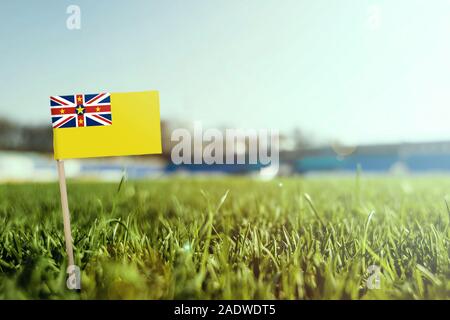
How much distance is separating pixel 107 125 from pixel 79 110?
9 centimetres

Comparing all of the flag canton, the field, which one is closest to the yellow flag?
the flag canton

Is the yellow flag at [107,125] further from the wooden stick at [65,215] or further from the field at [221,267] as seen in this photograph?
the field at [221,267]

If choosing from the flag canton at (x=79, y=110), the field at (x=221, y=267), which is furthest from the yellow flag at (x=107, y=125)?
the field at (x=221, y=267)

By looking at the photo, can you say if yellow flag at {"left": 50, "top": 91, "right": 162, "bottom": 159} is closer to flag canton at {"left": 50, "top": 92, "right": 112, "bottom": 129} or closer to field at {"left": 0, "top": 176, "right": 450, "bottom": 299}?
flag canton at {"left": 50, "top": 92, "right": 112, "bottom": 129}

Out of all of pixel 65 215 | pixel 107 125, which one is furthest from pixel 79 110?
pixel 65 215

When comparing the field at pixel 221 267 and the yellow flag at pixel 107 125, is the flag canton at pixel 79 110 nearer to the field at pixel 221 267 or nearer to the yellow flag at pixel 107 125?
the yellow flag at pixel 107 125

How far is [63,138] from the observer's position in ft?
3.48

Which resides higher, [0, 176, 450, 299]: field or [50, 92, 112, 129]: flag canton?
[50, 92, 112, 129]: flag canton

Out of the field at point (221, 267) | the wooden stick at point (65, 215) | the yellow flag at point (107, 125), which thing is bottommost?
the field at point (221, 267)

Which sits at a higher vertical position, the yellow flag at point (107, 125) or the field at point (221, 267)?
the yellow flag at point (107, 125)

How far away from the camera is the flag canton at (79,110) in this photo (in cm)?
105

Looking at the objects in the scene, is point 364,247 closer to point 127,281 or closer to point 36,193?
point 127,281

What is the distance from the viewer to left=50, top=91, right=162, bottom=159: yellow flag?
3.46 feet
